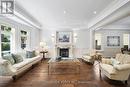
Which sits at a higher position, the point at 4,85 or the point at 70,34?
the point at 70,34

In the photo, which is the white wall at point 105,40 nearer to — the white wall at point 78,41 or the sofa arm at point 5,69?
the white wall at point 78,41

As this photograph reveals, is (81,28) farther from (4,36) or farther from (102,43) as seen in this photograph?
(4,36)

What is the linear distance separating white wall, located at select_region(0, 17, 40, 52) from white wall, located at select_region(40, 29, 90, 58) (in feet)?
2.23

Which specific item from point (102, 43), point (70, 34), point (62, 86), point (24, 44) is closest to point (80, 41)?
point (70, 34)

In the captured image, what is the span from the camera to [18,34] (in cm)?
693

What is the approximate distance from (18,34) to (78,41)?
5.26 m

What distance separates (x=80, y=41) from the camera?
10.6 meters

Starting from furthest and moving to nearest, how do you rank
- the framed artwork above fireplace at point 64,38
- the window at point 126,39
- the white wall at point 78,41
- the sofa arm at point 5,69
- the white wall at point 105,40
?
the window at point 126,39 → the white wall at point 105,40 → the white wall at point 78,41 → the framed artwork above fireplace at point 64,38 → the sofa arm at point 5,69

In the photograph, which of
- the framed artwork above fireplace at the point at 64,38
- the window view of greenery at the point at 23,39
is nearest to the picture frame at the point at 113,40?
the framed artwork above fireplace at the point at 64,38

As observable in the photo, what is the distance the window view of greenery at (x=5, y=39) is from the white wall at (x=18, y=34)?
0.26 metres

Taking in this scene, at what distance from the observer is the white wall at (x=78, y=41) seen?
10484mm

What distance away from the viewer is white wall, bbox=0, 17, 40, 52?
584 centimetres

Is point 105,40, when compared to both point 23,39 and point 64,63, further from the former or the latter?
point 23,39

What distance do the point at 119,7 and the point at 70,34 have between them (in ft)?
21.5
